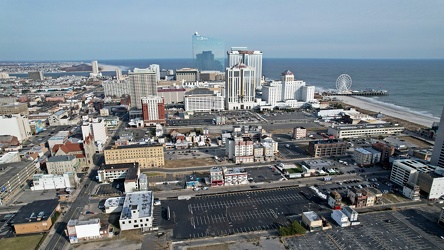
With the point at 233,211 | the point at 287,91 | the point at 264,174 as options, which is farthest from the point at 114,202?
the point at 287,91

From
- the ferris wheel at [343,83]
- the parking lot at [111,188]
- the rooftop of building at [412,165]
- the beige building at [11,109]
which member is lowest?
the parking lot at [111,188]

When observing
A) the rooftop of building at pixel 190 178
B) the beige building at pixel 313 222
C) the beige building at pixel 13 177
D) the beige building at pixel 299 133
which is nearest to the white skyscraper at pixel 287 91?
the beige building at pixel 299 133

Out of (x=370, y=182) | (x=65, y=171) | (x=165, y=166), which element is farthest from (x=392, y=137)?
(x=65, y=171)

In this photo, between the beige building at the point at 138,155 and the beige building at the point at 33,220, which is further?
the beige building at the point at 138,155

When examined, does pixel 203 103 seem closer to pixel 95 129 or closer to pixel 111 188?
pixel 95 129

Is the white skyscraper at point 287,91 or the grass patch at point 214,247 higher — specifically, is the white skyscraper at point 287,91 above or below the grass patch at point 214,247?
above

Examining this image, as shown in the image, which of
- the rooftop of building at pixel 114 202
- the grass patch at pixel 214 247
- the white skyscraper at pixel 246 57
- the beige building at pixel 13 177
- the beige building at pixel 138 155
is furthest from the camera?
the white skyscraper at pixel 246 57

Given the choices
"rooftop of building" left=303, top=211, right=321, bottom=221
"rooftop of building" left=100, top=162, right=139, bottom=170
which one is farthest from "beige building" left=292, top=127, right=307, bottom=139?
"rooftop of building" left=100, top=162, right=139, bottom=170

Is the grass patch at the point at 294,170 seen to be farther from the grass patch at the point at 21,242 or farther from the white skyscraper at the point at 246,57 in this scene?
the white skyscraper at the point at 246,57
